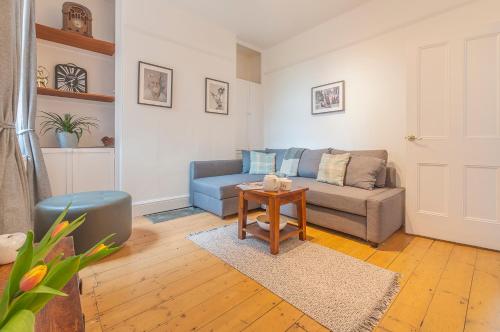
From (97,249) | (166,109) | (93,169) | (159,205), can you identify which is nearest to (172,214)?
(159,205)

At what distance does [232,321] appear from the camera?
122cm

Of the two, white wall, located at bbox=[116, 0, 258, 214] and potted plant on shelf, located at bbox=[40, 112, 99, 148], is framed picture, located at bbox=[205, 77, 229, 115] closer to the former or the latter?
white wall, located at bbox=[116, 0, 258, 214]

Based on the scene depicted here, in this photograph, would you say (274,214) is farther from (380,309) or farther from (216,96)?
(216,96)

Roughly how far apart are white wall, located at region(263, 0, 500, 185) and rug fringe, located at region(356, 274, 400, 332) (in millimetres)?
1629

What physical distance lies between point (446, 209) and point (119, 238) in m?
2.96

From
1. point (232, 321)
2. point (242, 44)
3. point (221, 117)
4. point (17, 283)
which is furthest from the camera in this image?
point (242, 44)

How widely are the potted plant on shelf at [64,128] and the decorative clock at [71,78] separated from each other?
0.31 meters

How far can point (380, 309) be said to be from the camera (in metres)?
1.29

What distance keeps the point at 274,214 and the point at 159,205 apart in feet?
6.12

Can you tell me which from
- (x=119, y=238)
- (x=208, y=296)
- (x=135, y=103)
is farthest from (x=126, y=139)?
(x=208, y=296)

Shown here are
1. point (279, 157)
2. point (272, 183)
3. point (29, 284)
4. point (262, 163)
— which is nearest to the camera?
point (29, 284)

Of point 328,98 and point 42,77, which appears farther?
point 328,98

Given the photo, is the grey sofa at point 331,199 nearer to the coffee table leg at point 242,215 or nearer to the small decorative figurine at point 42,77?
the coffee table leg at point 242,215

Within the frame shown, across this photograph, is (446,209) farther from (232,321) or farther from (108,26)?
(108,26)
